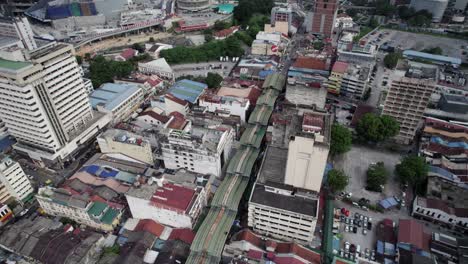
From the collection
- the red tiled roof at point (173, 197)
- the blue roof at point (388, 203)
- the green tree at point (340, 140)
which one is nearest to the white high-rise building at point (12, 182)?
the red tiled roof at point (173, 197)

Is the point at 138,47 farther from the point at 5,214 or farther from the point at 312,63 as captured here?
the point at 5,214

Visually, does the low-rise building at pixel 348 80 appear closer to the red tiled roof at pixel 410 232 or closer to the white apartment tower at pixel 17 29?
the red tiled roof at pixel 410 232

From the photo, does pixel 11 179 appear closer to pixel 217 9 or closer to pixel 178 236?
pixel 178 236

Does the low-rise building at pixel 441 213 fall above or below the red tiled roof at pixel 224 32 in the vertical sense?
below

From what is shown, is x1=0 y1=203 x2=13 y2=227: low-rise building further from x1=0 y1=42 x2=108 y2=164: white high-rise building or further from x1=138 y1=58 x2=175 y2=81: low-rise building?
x1=138 y1=58 x2=175 y2=81: low-rise building

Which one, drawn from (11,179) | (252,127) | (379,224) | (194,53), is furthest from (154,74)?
(379,224)

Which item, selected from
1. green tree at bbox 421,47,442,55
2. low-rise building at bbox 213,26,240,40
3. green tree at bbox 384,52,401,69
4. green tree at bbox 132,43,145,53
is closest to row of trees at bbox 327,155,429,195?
green tree at bbox 384,52,401,69
